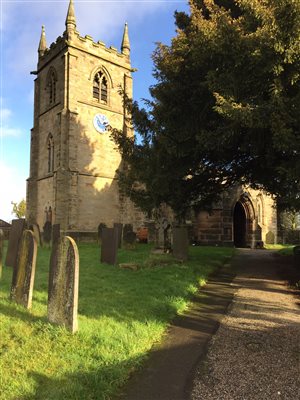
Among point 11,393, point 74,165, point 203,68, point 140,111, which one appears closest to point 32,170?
point 74,165

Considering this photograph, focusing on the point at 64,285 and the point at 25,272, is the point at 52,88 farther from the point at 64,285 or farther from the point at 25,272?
the point at 64,285

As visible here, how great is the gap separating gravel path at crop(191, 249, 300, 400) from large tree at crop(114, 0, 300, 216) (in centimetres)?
261

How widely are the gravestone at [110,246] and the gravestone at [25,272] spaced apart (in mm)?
4824

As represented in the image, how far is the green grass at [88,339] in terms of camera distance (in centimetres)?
395

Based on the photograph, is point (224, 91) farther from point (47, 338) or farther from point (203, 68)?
point (47, 338)

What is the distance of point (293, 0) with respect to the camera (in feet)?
23.5

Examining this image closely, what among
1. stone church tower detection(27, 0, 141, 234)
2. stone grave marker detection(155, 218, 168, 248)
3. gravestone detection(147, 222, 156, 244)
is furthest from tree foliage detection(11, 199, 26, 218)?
stone grave marker detection(155, 218, 168, 248)

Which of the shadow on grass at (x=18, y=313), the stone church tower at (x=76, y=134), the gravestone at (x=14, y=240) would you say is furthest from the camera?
the stone church tower at (x=76, y=134)

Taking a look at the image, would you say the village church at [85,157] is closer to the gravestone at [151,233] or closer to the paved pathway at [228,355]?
the gravestone at [151,233]

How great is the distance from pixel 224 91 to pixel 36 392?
6.71 m

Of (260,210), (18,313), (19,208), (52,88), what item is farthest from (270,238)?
(19,208)

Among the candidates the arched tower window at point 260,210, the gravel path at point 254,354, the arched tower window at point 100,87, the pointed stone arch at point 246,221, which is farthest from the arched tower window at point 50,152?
the gravel path at point 254,354

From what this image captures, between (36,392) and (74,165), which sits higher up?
(74,165)

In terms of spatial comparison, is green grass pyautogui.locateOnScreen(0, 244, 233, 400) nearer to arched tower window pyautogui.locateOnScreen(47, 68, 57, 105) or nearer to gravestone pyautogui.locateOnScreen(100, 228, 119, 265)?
gravestone pyautogui.locateOnScreen(100, 228, 119, 265)
